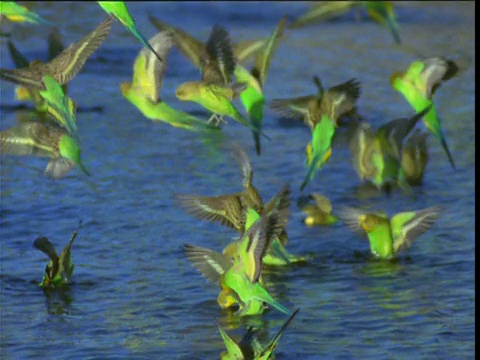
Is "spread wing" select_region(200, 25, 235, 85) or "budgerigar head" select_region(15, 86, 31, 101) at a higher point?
"spread wing" select_region(200, 25, 235, 85)

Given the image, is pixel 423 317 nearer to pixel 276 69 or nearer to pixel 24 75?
pixel 24 75

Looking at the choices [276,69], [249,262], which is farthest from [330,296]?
[276,69]

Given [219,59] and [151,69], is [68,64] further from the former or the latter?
[219,59]

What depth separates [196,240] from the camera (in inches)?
285

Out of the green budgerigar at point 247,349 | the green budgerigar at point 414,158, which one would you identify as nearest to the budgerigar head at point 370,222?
the green budgerigar at point 414,158

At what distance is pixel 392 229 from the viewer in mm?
6922

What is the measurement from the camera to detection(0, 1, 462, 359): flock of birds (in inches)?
219

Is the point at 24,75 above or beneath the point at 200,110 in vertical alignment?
above

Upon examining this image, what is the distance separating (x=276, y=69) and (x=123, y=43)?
156 cm

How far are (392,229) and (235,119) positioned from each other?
115 cm

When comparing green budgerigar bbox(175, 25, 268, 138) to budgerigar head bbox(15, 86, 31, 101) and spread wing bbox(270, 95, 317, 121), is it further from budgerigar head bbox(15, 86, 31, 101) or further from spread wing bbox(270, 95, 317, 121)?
budgerigar head bbox(15, 86, 31, 101)

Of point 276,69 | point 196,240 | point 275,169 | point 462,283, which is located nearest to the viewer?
point 462,283

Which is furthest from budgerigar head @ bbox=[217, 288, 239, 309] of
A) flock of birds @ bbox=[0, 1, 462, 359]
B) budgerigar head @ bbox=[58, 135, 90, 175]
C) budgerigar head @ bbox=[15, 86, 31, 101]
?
budgerigar head @ bbox=[15, 86, 31, 101]

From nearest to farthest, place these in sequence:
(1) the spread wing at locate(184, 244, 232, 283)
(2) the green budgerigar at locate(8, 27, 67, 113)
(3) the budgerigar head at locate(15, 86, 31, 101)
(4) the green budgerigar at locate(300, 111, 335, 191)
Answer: (1) the spread wing at locate(184, 244, 232, 283) < (4) the green budgerigar at locate(300, 111, 335, 191) < (2) the green budgerigar at locate(8, 27, 67, 113) < (3) the budgerigar head at locate(15, 86, 31, 101)
